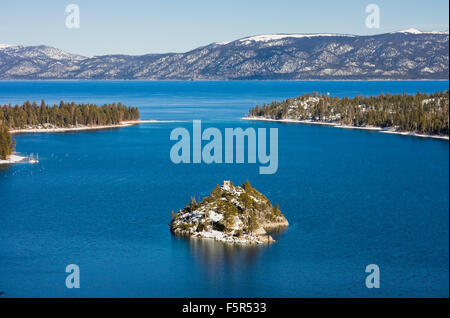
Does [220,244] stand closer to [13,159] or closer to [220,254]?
[220,254]

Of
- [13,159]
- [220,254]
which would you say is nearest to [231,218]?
[220,254]

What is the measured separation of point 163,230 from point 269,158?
244 feet

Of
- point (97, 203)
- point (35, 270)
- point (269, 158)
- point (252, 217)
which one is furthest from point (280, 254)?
point (269, 158)

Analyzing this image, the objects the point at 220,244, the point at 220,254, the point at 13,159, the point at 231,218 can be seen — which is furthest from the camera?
the point at 13,159

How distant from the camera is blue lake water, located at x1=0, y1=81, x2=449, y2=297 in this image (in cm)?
6316

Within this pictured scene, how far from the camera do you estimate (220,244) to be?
74938 mm

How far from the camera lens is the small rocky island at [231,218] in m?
76.9

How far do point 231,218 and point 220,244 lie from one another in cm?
431

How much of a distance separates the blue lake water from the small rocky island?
2.15 m

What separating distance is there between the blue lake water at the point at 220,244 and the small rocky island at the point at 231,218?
7.05 ft

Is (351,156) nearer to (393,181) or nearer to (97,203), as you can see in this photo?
(393,181)

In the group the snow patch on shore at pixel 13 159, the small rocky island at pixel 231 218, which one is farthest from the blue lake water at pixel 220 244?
the snow patch on shore at pixel 13 159

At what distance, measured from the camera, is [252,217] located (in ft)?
258

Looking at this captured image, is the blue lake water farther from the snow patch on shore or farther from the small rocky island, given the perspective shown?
the snow patch on shore
